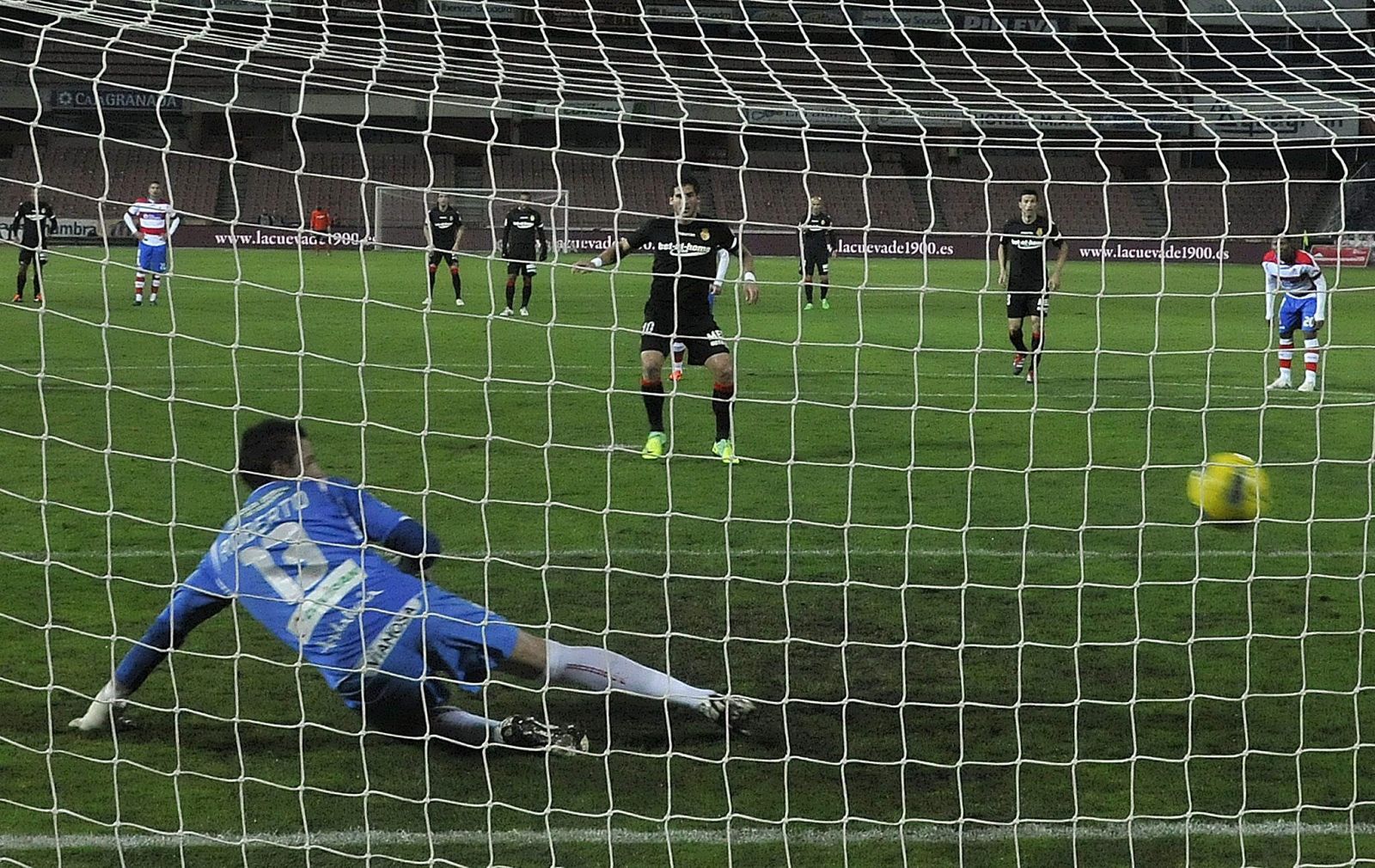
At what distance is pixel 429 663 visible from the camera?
4.56 metres

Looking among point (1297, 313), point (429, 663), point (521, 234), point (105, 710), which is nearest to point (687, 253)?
point (429, 663)

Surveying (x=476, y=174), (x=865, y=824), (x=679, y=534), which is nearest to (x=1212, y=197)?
(x=476, y=174)

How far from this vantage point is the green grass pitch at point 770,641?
414 cm

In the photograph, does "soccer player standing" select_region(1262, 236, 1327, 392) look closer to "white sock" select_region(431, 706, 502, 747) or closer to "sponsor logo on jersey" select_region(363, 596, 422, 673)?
"white sock" select_region(431, 706, 502, 747)

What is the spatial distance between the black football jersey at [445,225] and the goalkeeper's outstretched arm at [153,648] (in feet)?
43.9

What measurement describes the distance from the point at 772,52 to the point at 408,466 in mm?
7003

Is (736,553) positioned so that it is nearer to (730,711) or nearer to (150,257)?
(730,711)

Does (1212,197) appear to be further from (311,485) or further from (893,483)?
(311,485)

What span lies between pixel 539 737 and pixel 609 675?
0.32 metres

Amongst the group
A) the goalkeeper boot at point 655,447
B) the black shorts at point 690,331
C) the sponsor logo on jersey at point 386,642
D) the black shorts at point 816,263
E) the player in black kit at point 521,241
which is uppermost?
the sponsor logo on jersey at point 386,642

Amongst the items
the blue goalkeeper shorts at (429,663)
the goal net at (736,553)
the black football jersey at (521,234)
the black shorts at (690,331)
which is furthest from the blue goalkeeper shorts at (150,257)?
the blue goalkeeper shorts at (429,663)

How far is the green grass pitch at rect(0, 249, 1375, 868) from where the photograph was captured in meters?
4.14

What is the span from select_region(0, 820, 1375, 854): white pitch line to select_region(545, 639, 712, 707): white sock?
67 centimetres

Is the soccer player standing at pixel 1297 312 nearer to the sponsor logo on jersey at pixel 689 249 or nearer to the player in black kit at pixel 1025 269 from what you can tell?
the player in black kit at pixel 1025 269
